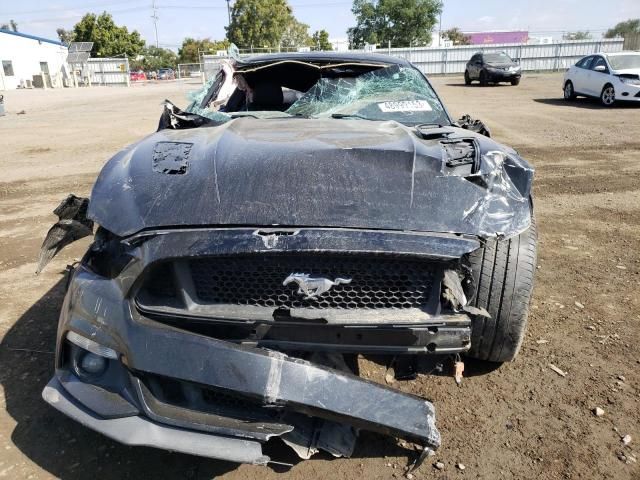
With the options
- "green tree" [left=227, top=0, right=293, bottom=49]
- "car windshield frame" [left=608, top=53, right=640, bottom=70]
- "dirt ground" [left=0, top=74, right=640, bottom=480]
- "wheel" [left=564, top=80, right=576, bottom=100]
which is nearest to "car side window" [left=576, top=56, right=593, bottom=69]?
"wheel" [left=564, top=80, right=576, bottom=100]

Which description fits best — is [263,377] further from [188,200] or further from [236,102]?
[236,102]

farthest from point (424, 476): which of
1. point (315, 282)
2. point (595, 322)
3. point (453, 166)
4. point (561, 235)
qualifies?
point (561, 235)

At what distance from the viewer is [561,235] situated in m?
4.59

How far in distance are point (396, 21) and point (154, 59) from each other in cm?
3652

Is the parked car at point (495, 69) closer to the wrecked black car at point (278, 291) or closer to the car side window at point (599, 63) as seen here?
the car side window at point (599, 63)

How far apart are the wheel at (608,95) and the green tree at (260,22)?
144 feet

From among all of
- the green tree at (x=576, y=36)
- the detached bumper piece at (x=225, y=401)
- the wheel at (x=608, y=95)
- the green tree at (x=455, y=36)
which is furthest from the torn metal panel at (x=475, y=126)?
the green tree at (x=455, y=36)

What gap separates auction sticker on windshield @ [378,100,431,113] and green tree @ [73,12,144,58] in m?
64.7

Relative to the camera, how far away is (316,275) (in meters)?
1.82

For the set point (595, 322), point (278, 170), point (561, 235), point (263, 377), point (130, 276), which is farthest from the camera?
point (561, 235)

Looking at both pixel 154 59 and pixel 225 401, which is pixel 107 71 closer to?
pixel 154 59

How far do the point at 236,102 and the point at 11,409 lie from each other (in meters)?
2.58

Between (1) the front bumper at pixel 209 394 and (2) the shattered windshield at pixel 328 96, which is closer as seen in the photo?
(1) the front bumper at pixel 209 394

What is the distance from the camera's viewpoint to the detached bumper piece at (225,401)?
169 centimetres
